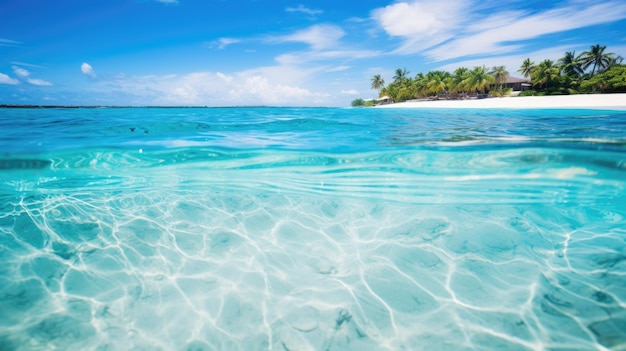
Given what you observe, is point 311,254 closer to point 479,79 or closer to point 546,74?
point 546,74

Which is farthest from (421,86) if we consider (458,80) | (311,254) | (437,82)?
(311,254)

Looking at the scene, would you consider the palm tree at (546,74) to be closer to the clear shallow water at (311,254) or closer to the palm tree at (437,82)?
the palm tree at (437,82)

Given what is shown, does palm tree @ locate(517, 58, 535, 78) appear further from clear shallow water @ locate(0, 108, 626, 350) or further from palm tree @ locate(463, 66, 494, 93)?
clear shallow water @ locate(0, 108, 626, 350)

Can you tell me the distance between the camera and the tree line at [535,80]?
38.3 meters

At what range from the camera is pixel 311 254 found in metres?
4.47

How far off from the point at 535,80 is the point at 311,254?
59015 mm

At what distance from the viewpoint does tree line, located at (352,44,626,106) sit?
38312 mm

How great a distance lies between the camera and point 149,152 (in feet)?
24.4

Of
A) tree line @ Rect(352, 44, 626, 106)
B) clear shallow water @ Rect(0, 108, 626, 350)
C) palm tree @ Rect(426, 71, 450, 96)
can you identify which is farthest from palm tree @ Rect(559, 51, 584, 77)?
clear shallow water @ Rect(0, 108, 626, 350)

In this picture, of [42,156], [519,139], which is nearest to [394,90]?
[519,139]

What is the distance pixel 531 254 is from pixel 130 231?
713cm

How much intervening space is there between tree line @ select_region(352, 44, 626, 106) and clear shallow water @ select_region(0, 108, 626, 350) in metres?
45.2

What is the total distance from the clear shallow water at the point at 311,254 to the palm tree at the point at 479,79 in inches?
2053

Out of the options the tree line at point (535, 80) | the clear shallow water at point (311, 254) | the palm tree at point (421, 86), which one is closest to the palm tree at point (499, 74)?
the tree line at point (535, 80)
